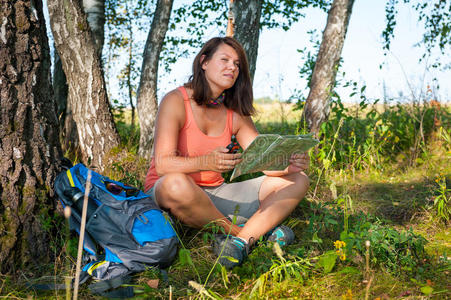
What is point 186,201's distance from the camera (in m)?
2.43

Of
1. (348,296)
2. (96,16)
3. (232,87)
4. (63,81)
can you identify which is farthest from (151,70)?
(348,296)

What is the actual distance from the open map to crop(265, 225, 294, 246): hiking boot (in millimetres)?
469

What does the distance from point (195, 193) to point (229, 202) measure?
0.48 metres

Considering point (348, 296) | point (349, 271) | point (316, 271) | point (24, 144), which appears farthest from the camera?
point (24, 144)

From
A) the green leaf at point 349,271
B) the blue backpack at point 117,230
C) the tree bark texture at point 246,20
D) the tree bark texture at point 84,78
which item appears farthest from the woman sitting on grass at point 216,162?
the tree bark texture at point 246,20

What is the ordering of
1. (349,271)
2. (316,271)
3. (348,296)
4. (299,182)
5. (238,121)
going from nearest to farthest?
(348,296) < (349,271) < (316,271) < (299,182) < (238,121)

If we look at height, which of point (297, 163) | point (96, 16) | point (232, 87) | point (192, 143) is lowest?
point (297, 163)

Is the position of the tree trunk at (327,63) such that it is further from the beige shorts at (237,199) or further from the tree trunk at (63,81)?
the tree trunk at (63,81)

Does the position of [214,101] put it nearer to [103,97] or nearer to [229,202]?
[229,202]

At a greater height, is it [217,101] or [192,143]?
[217,101]

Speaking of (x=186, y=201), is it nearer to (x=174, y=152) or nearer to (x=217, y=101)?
(x=174, y=152)

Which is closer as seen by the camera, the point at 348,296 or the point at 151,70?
the point at 348,296

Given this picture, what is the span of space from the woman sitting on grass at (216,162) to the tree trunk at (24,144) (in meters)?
0.70

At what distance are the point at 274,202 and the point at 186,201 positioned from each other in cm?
64
